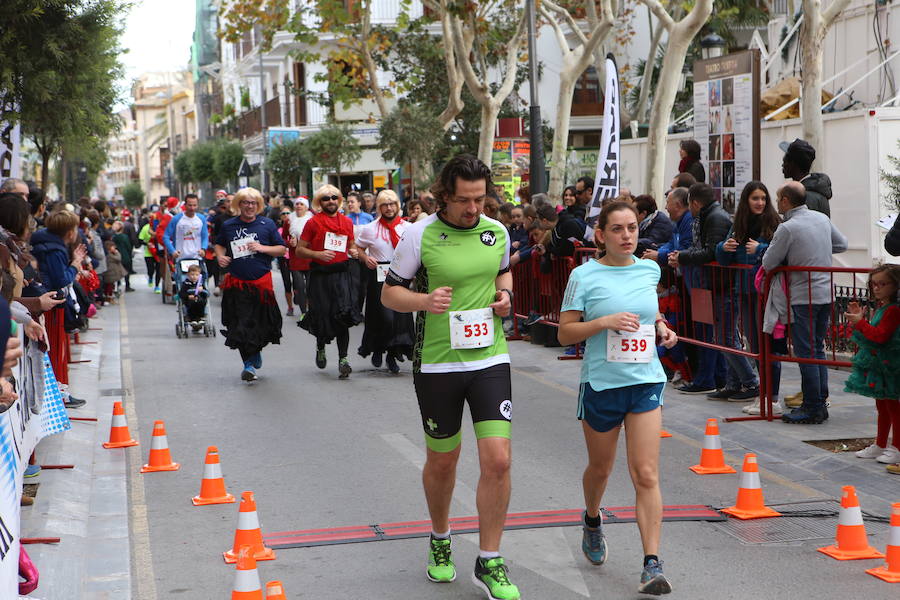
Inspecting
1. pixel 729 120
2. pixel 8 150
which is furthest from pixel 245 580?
pixel 8 150

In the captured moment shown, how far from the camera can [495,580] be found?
529 centimetres

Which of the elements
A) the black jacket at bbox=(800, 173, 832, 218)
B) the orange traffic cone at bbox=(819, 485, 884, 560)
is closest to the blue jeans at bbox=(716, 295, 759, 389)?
the black jacket at bbox=(800, 173, 832, 218)

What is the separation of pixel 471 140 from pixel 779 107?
20886 mm

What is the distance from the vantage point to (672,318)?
449 inches

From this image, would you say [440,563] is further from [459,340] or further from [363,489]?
[363,489]

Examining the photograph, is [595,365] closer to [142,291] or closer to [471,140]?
[142,291]

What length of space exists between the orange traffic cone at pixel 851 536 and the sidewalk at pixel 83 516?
11.5ft

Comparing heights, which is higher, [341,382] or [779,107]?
[779,107]

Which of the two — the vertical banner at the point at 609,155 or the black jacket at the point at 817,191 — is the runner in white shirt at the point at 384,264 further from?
the black jacket at the point at 817,191

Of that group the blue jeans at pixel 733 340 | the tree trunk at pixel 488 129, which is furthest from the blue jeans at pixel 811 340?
the tree trunk at pixel 488 129

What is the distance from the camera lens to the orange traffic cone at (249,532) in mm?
5930

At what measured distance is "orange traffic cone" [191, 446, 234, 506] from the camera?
7.34 m

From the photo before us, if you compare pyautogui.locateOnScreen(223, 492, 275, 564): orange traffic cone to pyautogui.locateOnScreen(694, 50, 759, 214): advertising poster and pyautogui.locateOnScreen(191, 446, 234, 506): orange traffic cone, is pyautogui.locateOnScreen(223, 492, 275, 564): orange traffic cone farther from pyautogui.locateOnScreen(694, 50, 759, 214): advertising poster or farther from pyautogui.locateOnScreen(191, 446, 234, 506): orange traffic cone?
pyautogui.locateOnScreen(694, 50, 759, 214): advertising poster

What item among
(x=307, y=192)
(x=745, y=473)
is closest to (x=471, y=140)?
(x=307, y=192)
